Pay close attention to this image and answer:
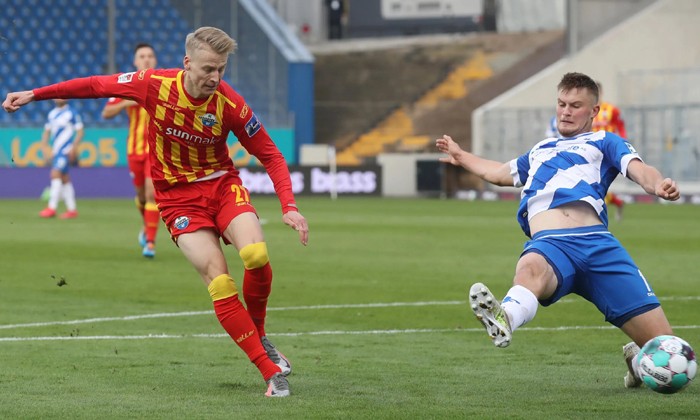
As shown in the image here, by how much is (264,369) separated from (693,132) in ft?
83.1

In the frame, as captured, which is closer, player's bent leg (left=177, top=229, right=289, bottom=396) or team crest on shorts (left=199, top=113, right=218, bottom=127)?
player's bent leg (left=177, top=229, right=289, bottom=396)

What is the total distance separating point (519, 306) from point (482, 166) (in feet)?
3.86

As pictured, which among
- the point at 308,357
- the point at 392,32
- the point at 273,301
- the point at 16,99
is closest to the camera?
the point at 16,99

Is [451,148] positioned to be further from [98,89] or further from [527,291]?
[98,89]

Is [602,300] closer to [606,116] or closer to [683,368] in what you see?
[683,368]

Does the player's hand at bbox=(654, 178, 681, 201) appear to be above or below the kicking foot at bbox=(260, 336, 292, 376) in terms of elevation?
above

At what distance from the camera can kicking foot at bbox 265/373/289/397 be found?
4.83 meters

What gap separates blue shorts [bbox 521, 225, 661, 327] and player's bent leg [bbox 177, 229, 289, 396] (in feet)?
4.40

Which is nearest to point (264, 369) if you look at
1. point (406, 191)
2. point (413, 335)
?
point (413, 335)

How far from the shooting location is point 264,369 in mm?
4953

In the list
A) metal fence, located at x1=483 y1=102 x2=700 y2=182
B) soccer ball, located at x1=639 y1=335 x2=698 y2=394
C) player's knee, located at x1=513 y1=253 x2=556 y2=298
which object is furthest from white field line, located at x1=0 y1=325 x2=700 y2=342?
metal fence, located at x1=483 y1=102 x2=700 y2=182

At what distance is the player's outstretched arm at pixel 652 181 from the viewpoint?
437 centimetres

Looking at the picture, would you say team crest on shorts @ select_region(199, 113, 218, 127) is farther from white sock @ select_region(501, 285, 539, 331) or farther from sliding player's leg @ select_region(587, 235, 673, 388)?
sliding player's leg @ select_region(587, 235, 673, 388)

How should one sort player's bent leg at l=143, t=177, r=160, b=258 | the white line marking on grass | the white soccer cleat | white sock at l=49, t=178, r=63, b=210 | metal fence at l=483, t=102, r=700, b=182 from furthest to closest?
metal fence at l=483, t=102, r=700, b=182
white sock at l=49, t=178, r=63, b=210
player's bent leg at l=143, t=177, r=160, b=258
the white line marking on grass
the white soccer cleat
